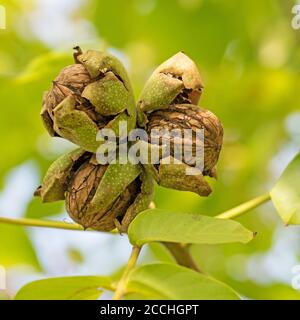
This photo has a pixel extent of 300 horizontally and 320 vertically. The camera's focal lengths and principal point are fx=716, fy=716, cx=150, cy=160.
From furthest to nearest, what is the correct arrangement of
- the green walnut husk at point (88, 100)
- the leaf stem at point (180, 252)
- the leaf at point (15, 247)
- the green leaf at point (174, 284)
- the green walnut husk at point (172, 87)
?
the leaf at point (15, 247), the leaf stem at point (180, 252), the green walnut husk at point (172, 87), the green walnut husk at point (88, 100), the green leaf at point (174, 284)

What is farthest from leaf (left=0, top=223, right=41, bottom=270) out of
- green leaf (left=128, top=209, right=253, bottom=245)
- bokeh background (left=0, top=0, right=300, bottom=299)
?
green leaf (left=128, top=209, right=253, bottom=245)

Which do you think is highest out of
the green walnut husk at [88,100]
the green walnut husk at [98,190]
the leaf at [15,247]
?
the green walnut husk at [88,100]

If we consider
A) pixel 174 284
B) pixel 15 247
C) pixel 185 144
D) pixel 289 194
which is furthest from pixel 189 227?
pixel 15 247

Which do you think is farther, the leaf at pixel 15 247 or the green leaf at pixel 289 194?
the leaf at pixel 15 247

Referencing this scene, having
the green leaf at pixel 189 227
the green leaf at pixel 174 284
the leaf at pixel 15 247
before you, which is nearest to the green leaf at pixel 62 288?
the green leaf at pixel 174 284

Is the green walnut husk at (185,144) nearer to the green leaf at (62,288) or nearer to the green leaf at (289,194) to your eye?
the green leaf at (289,194)

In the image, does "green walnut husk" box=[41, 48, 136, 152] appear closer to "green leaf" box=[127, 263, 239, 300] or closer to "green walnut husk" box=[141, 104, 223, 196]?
"green walnut husk" box=[141, 104, 223, 196]

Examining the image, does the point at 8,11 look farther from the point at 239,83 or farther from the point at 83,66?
the point at 83,66
